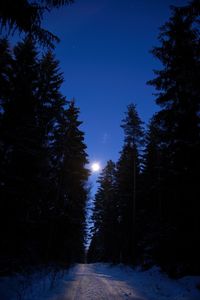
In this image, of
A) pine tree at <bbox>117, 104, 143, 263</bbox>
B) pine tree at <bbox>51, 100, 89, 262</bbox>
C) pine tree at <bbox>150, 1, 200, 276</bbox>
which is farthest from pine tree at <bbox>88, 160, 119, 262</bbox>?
pine tree at <bbox>150, 1, 200, 276</bbox>

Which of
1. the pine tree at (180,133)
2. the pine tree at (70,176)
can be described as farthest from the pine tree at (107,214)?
the pine tree at (180,133)

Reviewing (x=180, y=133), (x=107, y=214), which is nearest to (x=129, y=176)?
(x=107, y=214)

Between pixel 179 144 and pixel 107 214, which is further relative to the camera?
pixel 107 214

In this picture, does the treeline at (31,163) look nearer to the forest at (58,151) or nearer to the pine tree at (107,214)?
the forest at (58,151)

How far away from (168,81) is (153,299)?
1254 cm

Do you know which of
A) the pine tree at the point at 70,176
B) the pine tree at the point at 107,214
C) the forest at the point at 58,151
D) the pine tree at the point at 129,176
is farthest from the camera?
the pine tree at the point at 107,214

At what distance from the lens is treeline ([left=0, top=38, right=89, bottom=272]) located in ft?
33.4

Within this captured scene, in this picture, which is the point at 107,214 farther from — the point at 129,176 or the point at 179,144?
the point at 179,144

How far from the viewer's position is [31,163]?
38.0ft

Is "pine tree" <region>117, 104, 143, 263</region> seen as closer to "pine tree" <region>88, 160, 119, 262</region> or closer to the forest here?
"pine tree" <region>88, 160, 119, 262</region>

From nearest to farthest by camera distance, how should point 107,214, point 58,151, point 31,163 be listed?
1. point 31,163
2. point 58,151
3. point 107,214

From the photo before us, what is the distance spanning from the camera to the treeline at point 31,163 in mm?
10188

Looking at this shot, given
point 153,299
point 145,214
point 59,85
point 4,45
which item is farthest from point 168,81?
point 145,214

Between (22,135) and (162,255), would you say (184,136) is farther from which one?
(22,135)
